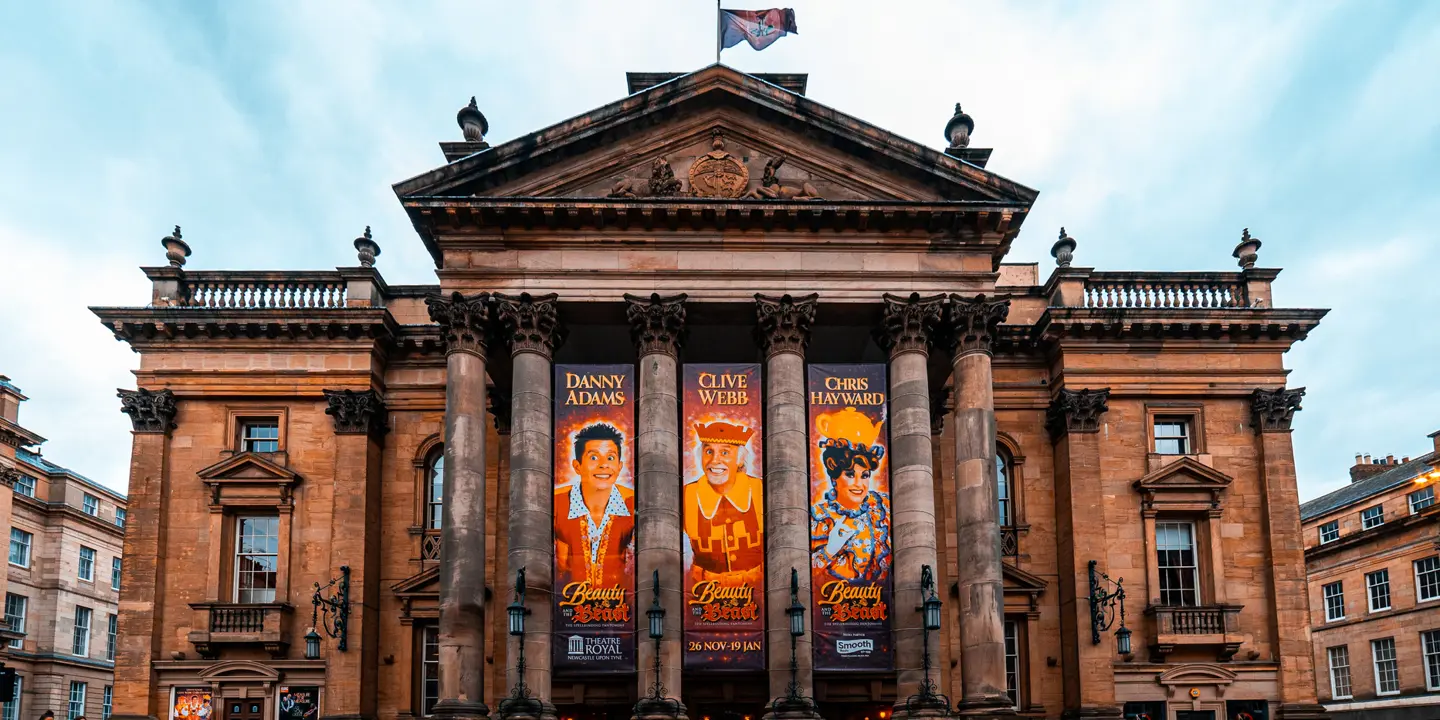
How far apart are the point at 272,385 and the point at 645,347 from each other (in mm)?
11403

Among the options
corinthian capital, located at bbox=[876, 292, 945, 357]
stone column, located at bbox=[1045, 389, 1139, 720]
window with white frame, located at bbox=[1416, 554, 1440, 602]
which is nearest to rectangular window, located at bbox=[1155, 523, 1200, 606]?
stone column, located at bbox=[1045, 389, 1139, 720]

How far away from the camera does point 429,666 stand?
103 ft

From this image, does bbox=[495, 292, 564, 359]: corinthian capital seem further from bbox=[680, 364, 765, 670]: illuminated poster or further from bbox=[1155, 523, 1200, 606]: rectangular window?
bbox=[1155, 523, 1200, 606]: rectangular window

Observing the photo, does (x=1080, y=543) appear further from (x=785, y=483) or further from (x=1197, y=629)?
(x=785, y=483)

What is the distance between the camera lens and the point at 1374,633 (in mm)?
48125

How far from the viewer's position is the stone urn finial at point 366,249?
33.5 meters

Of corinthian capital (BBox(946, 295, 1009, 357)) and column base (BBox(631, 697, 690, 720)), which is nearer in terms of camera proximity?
column base (BBox(631, 697, 690, 720))

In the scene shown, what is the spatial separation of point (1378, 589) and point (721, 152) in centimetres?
3579

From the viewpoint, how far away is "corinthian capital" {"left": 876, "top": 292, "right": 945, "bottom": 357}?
27188 millimetres

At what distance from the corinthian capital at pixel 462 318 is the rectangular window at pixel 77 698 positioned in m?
40.4

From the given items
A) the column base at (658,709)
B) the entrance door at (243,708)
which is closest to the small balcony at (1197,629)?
the column base at (658,709)

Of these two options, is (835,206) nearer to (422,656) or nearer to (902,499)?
(902,499)

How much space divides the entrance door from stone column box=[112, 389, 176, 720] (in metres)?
1.46

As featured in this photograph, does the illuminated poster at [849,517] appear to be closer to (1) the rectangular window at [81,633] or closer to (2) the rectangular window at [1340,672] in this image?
(2) the rectangular window at [1340,672]
